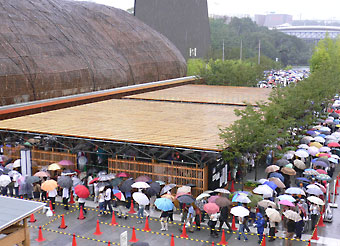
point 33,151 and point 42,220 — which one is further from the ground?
point 33,151

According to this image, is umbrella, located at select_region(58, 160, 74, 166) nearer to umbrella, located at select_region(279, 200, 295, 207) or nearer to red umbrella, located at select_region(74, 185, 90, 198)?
red umbrella, located at select_region(74, 185, 90, 198)

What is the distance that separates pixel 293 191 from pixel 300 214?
1.12 m

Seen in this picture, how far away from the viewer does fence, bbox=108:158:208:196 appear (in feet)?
57.7

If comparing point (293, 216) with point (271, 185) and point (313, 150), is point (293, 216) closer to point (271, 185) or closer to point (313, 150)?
point (271, 185)

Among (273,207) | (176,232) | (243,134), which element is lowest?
(176,232)

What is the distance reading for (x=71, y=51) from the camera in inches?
1346

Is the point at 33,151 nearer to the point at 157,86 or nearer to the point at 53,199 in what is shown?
the point at 53,199

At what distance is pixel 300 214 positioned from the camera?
47.5 feet

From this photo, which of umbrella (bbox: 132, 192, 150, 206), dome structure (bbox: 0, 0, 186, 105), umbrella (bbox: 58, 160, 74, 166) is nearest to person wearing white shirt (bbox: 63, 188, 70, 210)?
umbrella (bbox: 58, 160, 74, 166)

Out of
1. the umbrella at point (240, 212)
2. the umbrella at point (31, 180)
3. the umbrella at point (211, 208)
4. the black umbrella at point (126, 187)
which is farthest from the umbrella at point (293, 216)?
the umbrella at point (31, 180)

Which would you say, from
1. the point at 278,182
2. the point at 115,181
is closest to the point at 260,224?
the point at 278,182

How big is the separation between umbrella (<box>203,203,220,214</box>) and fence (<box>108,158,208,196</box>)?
3135 millimetres

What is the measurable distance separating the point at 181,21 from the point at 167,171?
51462 mm

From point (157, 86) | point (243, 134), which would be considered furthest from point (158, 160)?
point (157, 86)
